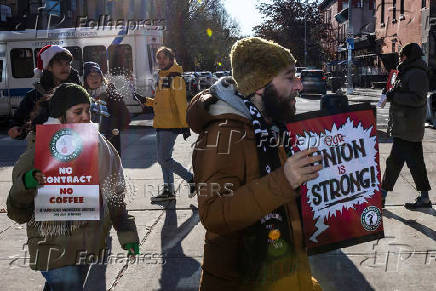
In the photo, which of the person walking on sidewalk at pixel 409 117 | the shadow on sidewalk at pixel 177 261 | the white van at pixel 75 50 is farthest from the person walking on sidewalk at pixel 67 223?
the white van at pixel 75 50

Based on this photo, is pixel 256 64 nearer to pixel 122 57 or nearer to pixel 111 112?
pixel 111 112

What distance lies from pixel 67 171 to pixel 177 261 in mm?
2385

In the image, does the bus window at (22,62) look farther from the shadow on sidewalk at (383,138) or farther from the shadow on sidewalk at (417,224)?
the shadow on sidewalk at (417,224)

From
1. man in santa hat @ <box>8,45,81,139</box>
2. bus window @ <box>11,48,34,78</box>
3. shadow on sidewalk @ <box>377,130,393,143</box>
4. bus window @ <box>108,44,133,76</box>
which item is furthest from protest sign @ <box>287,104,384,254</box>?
bus window @ <box>11,48,34,78</box>

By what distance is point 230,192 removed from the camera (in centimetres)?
202

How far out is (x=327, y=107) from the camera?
8.20ft

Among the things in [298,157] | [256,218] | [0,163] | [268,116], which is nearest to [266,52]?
[268,116]

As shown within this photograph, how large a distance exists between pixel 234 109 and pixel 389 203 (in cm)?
497

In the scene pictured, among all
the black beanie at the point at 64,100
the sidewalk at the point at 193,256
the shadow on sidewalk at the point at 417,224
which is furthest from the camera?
the shadow on sidewalk at the point at 417,224

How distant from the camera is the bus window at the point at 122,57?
18.2m

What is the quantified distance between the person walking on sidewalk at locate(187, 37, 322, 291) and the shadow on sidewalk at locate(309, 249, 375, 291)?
2.06 meters

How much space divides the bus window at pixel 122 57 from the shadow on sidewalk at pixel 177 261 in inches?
503

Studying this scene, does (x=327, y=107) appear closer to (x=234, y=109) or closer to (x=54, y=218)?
(x=234, y=109)

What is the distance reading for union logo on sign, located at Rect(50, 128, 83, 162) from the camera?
8.63 ft
